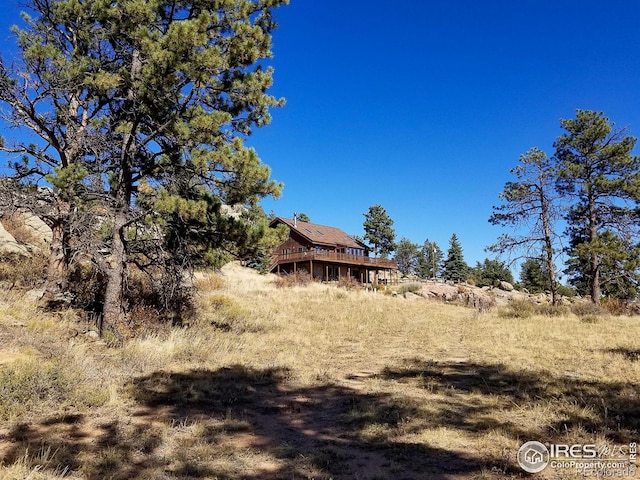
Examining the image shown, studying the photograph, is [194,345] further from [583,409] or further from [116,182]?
[583,409]

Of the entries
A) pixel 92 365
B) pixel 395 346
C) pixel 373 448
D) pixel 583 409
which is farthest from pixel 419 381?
pixel 92 365

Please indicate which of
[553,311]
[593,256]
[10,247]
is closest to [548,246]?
[593,256]

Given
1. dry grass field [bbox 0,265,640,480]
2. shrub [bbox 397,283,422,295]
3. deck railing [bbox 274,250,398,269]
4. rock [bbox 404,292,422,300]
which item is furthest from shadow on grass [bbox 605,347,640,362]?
deck railing [bbox 274,250,398,269]

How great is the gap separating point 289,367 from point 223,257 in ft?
11.7

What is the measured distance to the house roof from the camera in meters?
41.0

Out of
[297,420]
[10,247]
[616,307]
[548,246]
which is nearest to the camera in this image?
[297,420]

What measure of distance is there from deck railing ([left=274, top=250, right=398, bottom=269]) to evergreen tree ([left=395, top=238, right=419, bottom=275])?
107ft

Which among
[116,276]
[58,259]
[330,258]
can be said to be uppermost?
[330,258]

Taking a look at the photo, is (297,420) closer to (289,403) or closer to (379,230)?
(289,403)

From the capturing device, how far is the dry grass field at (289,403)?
12.1ft

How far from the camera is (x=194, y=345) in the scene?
8508 mm

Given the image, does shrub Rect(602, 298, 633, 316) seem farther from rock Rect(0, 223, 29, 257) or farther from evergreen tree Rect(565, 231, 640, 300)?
rock Rect(0, 223, 29, 257)

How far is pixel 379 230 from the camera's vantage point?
53.6m

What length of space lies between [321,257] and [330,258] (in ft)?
3.33
